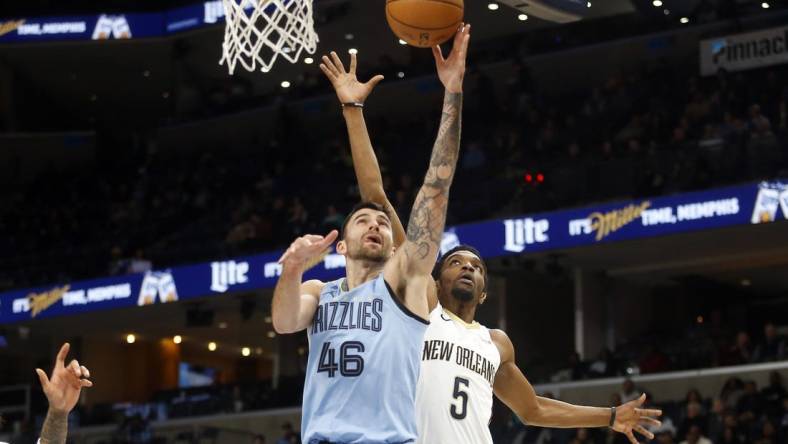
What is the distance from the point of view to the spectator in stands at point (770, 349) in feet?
54.7

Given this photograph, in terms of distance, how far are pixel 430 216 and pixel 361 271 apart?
0.35 meters

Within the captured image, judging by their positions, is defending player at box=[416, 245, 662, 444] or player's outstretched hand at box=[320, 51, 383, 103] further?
player's outstretched hand at box=[320, 51, 383, 103]

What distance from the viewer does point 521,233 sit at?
18.6 metres

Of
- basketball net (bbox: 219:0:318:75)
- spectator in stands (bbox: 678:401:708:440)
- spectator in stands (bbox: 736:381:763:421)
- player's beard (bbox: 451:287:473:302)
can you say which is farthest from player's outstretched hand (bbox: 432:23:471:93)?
spectator in stands (bbox: 736:381:763:421)

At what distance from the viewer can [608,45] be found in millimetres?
23500

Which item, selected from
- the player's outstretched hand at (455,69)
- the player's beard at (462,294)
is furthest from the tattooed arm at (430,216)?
the player's beard at (462,294)

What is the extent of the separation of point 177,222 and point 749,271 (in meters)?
9.64

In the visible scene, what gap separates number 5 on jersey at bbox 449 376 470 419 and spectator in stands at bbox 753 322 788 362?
1106 centimetres

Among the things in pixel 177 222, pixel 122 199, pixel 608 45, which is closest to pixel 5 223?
pixel 122 199

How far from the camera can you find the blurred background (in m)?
17.6

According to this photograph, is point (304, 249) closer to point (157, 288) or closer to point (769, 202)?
point (769, 202)

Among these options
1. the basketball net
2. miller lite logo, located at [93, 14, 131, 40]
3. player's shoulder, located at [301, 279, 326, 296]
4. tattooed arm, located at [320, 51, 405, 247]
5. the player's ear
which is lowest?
player's shoulder, located at [301, 279, 326, 296]

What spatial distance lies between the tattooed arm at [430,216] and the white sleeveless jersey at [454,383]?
87 centimetres

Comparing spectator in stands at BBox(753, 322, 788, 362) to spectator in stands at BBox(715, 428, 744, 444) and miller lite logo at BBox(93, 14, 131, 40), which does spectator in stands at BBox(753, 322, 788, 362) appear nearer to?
spectator in stands at BBox(715, 428, 744, 444)
